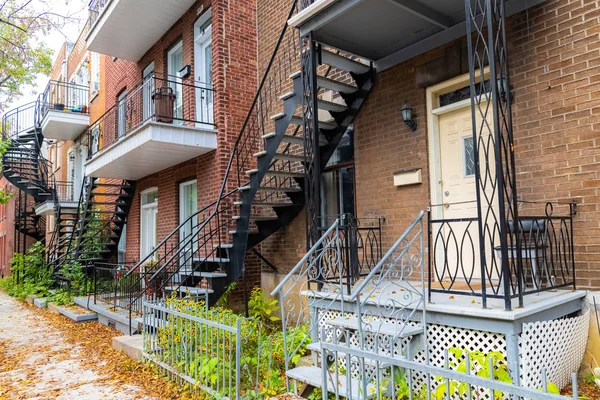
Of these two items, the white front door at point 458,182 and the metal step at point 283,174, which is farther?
the metal step at point 283,174

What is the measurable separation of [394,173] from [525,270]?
86.6 inches

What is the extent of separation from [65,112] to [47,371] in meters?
12.1

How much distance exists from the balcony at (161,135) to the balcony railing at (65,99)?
5.29 metres

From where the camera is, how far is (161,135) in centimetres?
795

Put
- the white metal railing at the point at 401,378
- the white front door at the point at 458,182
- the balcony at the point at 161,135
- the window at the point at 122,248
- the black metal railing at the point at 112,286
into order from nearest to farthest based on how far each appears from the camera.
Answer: the white metal railing at the point at 401,378 → the white front door at the point at 458,182 → the balcony at the point at 161,135 → the black metal railing at the point at 112,286 → the window at the point at 122,248

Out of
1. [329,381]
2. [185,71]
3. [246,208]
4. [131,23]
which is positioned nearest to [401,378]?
[329,381]

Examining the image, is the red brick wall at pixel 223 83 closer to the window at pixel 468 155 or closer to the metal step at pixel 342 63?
the metal step at pixel 342 63

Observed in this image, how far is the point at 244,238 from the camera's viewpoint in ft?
22.4

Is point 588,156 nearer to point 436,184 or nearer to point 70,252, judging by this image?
point 436,184

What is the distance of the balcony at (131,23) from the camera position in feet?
31.5

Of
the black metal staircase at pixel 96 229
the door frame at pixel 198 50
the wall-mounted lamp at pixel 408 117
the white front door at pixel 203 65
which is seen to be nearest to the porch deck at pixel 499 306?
the wall-mounted lamp at pixel 408 117

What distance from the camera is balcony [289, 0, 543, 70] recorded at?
202 inches

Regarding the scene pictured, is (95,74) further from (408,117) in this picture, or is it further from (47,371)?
(408,117)

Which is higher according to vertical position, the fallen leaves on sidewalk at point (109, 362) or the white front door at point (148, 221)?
the white front door at point (148, 221)
